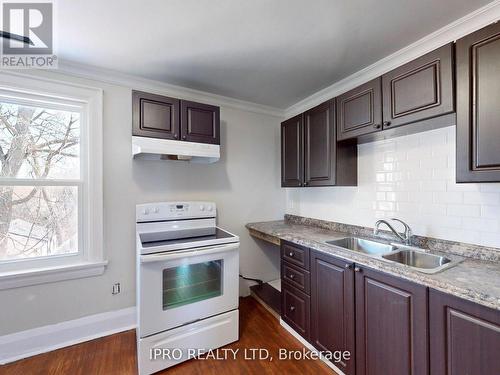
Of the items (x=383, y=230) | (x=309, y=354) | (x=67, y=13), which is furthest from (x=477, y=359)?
(x=67, y=13)

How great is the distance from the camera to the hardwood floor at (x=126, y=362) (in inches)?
66.3

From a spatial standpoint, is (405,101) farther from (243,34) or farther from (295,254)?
(295,254)

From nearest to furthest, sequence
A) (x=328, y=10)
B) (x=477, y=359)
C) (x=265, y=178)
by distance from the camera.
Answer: (x=477, y=359)
(x=328, y=10)
(x=265, y=178)

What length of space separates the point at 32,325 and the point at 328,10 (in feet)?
10.5

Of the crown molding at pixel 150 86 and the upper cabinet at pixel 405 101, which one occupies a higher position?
the crown molding at pixel 150 86

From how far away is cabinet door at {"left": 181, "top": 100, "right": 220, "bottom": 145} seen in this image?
7.04 feet

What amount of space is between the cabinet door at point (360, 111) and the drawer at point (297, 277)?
1.19 meters

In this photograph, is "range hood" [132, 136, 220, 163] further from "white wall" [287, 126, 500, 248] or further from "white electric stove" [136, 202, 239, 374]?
"white wall" [287, 126, 500, 248]

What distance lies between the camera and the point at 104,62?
197 centimetres

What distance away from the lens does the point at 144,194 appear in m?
2.29

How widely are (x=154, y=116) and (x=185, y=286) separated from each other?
1489 mm

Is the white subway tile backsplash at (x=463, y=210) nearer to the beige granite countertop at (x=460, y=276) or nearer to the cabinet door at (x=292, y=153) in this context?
the beige granite countertop at (x=460, y=276)

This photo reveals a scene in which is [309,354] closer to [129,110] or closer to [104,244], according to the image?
[104,244]

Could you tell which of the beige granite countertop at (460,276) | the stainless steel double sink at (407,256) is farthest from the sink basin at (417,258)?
the beige granite countertop at (460,276)
